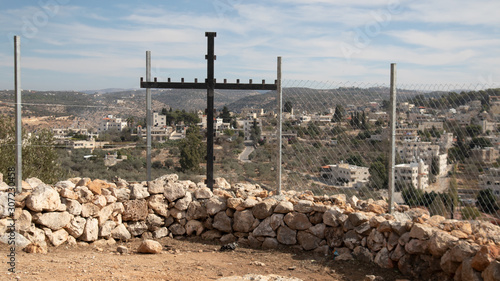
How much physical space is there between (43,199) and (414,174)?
566 cm

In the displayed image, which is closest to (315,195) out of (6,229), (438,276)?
(438,276)

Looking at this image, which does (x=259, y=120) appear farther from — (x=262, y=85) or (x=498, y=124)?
(x=498, y=124)

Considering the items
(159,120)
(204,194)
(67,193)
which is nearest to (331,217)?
(204,194)

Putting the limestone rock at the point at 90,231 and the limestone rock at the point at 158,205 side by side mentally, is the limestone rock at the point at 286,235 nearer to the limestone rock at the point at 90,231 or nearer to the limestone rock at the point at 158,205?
the limestone rock at the point at 158,205

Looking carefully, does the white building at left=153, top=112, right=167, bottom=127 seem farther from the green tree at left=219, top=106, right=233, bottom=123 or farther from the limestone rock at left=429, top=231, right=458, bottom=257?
the limestone rock at left=429, top=231, right=458, bottom=257

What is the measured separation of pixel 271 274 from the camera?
5.85m

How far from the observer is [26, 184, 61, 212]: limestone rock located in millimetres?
6695

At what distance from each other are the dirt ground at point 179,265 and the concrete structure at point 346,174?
49.6 inches

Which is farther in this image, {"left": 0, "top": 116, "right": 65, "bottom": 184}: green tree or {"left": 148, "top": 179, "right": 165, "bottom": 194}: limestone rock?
{"left": 0, "top": 116, "right": 65, "bottom": 184}: green tree

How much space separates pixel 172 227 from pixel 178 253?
1156 mm

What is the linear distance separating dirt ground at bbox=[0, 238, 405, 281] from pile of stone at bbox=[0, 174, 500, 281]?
258 millimetres

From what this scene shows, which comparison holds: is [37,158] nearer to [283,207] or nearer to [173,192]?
[173,192]

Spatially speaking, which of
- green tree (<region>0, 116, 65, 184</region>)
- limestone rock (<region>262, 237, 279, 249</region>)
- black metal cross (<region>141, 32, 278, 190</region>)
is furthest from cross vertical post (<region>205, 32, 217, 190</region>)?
green tree (<region>0, 116, 65, 184</region>)

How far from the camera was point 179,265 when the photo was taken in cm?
619
